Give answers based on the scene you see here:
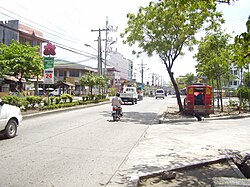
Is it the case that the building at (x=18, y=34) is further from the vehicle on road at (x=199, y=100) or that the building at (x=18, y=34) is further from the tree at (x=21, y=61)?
the vehicle on road at (x=199, y=100)

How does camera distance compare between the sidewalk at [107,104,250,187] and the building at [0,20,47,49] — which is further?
the building at [0,20,47,49]

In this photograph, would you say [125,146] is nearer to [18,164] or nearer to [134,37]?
[18,164]

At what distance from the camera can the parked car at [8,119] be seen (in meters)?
9.05

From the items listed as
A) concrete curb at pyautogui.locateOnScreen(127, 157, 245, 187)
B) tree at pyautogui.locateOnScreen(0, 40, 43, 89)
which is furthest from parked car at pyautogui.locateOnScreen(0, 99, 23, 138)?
tree at pyautogui.locateOnScreen(0, 40, 43, 89)

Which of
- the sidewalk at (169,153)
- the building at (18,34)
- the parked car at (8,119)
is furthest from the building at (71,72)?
the parked car at (8,119)

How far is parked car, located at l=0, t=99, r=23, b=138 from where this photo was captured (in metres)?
9.05

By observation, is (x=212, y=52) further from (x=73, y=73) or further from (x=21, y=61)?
(x=73, y=73)

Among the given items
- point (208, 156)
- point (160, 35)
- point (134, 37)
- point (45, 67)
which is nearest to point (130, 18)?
point (134, 37)

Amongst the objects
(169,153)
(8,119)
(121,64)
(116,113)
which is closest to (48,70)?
(116,113)

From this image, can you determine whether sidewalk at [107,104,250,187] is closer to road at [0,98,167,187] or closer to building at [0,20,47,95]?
road at [0,98,167,187]

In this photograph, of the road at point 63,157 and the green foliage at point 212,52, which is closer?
the road at point 63,157

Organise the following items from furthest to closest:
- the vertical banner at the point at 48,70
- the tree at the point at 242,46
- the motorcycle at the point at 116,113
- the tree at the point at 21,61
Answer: the tree at the point at 21,61 < the vertical banner at the point at 48,70 < the motorcycle at the point at 116,113 < the tree at the point at 242,46

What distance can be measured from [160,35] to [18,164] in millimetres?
14825

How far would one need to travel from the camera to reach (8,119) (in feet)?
30.6
